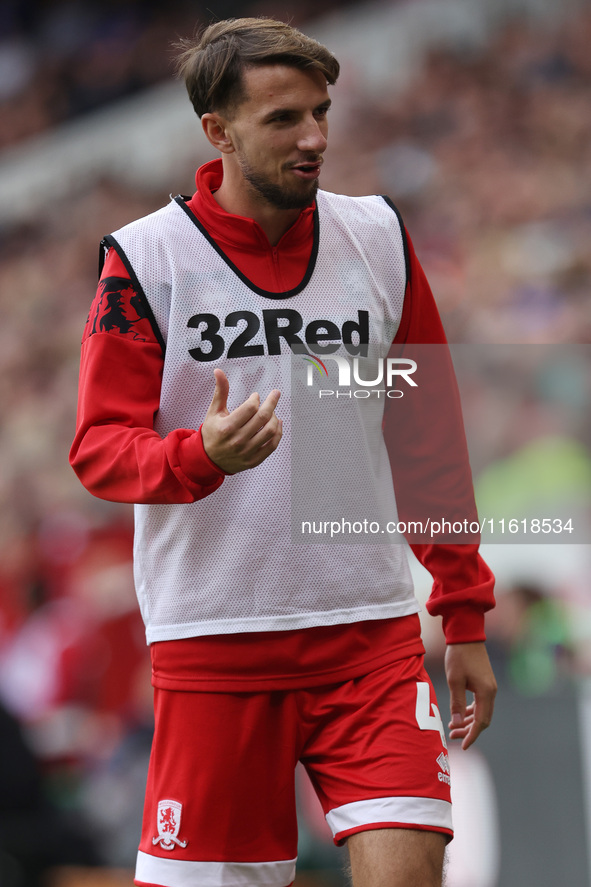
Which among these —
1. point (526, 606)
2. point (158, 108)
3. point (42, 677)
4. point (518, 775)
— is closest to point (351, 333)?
point (518, 775)

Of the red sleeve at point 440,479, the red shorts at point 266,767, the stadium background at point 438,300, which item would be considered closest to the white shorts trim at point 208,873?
the red shorts at point 266,767

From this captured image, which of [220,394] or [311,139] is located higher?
[311,139]

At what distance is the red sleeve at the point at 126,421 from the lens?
5.09 feet

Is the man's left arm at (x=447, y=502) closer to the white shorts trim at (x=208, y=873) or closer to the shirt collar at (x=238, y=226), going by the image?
the shirt collar at (x=238, y=226)

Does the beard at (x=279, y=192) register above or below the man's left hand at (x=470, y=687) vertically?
above

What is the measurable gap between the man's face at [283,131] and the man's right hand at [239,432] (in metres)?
0.46

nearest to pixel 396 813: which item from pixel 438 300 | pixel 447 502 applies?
pixel 447 502

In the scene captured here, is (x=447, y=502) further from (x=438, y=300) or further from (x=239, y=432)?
(x=438, y=300)

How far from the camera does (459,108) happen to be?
5.83 meters

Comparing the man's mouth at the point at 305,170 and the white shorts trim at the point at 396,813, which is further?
the man's mouth at the point at 305,170

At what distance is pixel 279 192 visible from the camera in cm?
182

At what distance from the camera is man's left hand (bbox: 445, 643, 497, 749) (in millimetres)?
1884

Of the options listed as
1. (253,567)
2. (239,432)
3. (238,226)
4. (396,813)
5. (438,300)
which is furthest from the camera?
(438,300)

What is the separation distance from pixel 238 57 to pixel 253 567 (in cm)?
87
